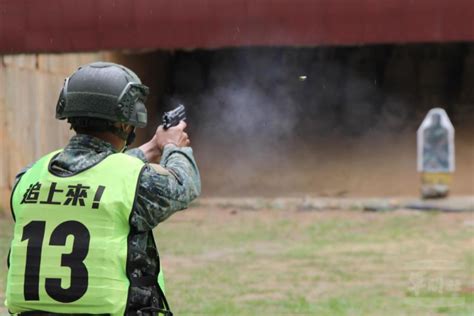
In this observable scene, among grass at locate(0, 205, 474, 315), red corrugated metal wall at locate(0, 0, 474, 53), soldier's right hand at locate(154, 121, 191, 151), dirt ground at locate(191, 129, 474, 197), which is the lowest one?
grass at locate(0, 205, 474, 315)

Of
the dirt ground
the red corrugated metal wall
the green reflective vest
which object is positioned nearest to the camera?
the green reflective vest

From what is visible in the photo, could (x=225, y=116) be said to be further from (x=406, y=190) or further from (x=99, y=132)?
(x=99, y=132)

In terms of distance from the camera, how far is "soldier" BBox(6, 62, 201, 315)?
8.06 ft

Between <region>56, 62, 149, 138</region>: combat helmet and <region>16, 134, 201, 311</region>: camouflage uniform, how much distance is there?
65 mm

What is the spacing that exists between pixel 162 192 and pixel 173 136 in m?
0.30

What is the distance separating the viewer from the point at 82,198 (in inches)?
97.8

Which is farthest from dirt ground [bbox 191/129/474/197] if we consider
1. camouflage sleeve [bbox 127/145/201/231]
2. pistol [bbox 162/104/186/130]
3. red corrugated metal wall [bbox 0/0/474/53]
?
camouflage sleeve [bbox 127/145/201/231]

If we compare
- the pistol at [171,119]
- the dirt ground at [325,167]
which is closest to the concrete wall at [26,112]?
the dirt ground at [325,167]

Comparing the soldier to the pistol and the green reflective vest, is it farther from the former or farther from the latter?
the pistol

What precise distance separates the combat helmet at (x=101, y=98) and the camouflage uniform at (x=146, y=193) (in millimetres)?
65

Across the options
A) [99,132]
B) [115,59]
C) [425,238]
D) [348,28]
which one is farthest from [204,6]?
[99,132]

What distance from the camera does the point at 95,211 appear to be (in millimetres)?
2471

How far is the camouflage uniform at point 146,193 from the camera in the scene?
8.21 feet

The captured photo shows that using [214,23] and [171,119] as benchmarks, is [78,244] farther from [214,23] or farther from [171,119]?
[214,23]
